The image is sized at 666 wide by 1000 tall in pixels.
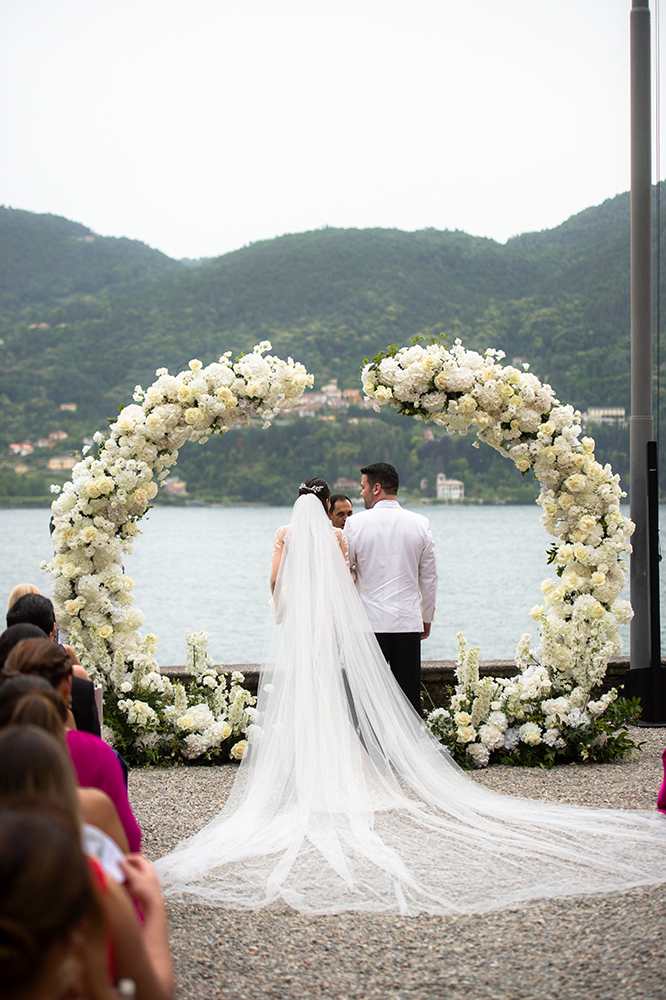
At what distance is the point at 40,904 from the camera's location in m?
1.50

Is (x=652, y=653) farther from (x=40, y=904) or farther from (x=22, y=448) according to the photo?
(x=22, y=448)

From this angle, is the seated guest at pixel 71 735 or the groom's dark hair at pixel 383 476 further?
the groom's dark hair at pixel 383 476

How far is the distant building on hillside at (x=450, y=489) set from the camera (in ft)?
90.1

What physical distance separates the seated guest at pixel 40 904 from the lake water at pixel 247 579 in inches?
288

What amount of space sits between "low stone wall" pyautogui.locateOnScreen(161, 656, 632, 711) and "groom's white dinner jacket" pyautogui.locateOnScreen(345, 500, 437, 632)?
952 mm

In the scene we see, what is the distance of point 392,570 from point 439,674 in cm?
128

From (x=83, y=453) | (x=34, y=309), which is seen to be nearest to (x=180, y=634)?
(x=34, y=309)

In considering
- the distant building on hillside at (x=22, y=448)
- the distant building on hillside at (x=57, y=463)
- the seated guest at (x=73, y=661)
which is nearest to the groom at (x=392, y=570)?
the seated guest at (x=73, y=661)

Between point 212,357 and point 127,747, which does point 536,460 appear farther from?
point 212,357

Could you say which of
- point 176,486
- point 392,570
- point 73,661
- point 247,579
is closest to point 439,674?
point 392,570

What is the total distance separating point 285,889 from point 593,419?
10634 millimetres

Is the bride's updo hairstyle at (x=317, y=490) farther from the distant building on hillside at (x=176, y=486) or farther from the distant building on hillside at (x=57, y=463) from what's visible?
the distant building on hillside at (x=176, y=486)

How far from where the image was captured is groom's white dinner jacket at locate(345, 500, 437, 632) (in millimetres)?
5988

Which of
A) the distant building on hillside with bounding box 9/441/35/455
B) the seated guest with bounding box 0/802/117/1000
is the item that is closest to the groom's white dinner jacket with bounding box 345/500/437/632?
the seated guest with bounding box 0/802/117/1000
